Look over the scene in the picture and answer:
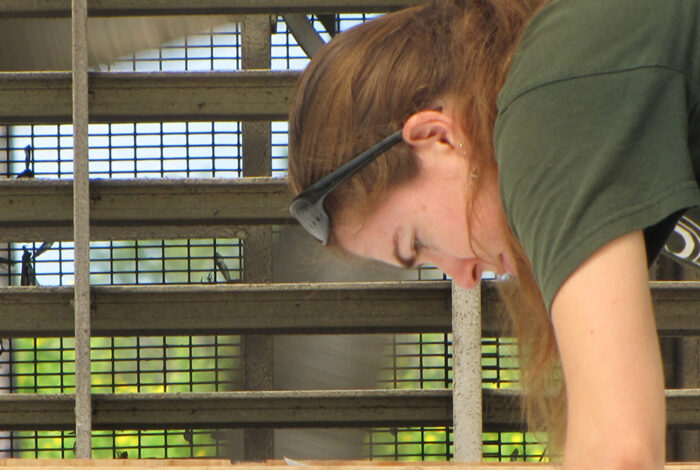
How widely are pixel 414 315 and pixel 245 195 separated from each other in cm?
51

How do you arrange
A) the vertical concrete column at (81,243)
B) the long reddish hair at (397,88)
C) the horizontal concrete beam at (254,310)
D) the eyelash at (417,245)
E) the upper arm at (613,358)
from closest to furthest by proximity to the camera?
Result: the upper arm at (613,358)
the long reddish hair at (397,88)
the eyelash at (417,245)
the vertical concrete column at (81,243)
the horizontal concrete beam at (254,310)

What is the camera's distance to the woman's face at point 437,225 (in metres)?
0.84

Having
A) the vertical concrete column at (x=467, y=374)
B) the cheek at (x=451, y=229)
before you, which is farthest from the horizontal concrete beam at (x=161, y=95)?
the cheek at (x=451, y=229)


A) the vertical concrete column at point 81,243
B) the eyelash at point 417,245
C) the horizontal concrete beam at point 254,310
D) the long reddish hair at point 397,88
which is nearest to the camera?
the long reddish hair at point 397,88

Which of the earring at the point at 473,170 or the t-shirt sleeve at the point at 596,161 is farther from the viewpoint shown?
the earring at the point at 473,170

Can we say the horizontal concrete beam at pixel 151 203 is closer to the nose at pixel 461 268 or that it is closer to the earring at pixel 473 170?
the nose at pixel 461 268

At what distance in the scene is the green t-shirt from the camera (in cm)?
63

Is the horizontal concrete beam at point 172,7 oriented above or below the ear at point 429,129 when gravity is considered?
above

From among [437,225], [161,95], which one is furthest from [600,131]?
[161,95]

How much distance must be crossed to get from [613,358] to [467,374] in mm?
1416

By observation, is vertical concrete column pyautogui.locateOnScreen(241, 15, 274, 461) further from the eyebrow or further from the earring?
the earring

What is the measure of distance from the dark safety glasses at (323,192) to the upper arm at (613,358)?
0.28 meters

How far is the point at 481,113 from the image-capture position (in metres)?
0.79

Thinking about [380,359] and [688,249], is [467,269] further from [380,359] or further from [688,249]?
[380,359]
